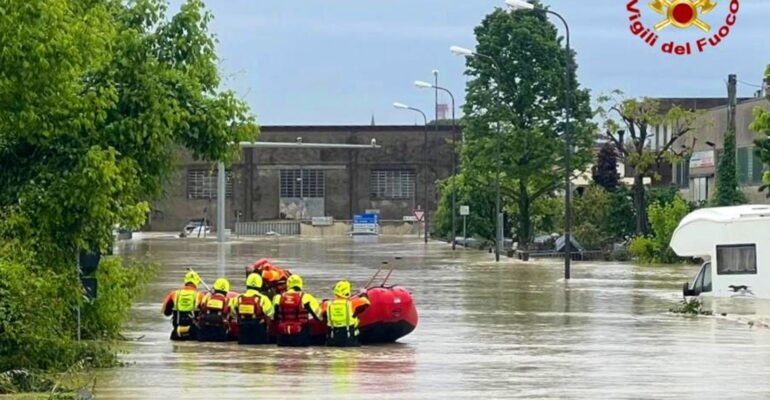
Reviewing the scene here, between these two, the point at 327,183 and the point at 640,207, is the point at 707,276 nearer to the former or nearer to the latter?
the point at 640,207

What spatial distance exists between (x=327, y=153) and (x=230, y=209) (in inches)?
376

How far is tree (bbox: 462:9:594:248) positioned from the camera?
7250cm

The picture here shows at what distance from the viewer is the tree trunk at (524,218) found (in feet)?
247

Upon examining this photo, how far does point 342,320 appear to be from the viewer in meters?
23.4

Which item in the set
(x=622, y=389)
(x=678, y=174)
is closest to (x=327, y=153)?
(x=678, y=174)

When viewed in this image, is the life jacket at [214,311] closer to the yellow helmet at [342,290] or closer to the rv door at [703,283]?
the yellow helmet at [342,290]

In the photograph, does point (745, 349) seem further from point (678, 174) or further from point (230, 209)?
point (230, 209)

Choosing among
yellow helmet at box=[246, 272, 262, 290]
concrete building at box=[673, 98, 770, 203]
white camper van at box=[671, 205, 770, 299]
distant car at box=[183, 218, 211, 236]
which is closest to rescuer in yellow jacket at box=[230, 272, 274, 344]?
yellow helmet at box=[246, 272, 262, 290]

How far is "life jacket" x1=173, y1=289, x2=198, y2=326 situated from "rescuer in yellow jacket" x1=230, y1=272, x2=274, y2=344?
3.31 ft

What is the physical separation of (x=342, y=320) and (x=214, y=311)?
7.45ft

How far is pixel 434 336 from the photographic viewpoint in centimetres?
2612

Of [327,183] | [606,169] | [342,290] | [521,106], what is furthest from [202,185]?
[342,290]

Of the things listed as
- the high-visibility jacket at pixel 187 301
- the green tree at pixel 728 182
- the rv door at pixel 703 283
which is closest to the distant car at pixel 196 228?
the green tree at pixel 728 182

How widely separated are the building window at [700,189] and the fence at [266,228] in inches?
1702
